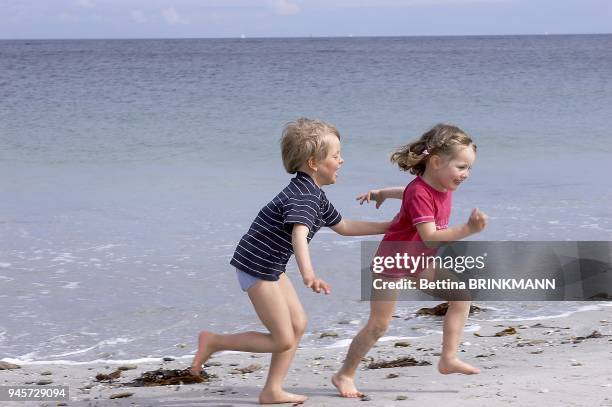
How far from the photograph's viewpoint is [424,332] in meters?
5.94

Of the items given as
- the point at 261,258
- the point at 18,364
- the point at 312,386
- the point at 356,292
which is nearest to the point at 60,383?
the point at 18,364

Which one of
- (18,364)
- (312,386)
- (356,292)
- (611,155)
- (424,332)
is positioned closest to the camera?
(312,386)

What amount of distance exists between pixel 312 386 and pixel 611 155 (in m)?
11.1

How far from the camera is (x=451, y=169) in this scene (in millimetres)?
3980

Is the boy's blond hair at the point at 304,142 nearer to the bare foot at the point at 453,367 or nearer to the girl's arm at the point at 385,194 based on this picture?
the girl's arm at the point at 385,194

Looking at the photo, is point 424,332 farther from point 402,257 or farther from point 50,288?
point 50,288

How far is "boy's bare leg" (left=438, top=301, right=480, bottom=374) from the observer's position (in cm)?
412

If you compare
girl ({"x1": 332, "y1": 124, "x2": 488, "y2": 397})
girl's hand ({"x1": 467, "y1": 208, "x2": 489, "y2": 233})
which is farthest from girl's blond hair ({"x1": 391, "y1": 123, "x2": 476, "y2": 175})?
girl's hand ({"x1": 467, "y1": 208, "x2": 489, "y2": 233})

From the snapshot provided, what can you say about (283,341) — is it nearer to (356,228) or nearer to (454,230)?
(356,228)

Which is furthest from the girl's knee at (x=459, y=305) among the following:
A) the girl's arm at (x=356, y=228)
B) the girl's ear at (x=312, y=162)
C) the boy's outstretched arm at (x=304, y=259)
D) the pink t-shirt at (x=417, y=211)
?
the girl's ear at (x=312, y=162)

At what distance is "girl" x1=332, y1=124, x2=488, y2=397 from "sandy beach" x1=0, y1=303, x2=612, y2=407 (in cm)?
16

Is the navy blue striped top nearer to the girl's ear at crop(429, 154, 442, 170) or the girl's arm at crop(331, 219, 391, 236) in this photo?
the girl's arm at crop(331, 219, 391, 236)

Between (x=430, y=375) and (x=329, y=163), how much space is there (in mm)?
1276

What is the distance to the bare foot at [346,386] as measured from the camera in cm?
411
